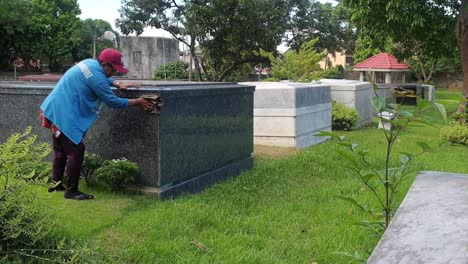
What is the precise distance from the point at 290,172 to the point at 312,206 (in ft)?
Answer: 5.05

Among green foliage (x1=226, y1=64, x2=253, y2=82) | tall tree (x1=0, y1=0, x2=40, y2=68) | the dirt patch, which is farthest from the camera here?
tall tree (x1=0, y1=0, x2=40, y2=68)

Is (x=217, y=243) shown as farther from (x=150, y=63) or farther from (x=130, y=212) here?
(x=150, y=63)

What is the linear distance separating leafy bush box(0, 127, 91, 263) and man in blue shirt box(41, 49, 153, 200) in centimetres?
154

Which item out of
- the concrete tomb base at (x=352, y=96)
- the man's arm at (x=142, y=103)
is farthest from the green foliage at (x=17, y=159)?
the concrete tomb base at (x=352, y=96)

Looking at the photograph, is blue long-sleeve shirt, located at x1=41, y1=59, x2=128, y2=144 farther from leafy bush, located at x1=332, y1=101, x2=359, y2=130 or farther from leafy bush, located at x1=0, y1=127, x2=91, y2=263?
leafy bush, located at x1=332, y1=101, x2=359, y2=130

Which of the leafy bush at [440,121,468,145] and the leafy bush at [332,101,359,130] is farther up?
the leafy bush at [332,101,359,130]

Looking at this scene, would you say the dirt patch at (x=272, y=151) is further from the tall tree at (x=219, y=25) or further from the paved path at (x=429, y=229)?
the tall tree at (x=219, y=25)

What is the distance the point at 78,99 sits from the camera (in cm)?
469

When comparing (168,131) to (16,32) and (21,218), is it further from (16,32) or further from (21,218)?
(16,32)

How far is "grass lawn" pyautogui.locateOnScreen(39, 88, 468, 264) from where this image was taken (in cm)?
367

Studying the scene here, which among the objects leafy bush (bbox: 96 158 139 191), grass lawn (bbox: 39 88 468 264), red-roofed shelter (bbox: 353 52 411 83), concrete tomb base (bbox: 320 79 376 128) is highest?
red-roofed shelter (bbox: 353 52 411 83)

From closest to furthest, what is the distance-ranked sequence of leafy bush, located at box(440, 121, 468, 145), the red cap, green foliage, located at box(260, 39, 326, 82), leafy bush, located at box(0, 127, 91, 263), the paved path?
the paved path
leafy bush, located at box(0, 127, 91, 263)
the red cap
leafy bush, located at box(440, 121, 468, 145)
green foliage, located at box(260, 39, 326, 82)

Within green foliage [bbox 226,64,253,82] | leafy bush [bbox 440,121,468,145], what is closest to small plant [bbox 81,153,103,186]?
leafy bush [bbox 440,121,468,145]

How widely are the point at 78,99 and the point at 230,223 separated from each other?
5.64ft
